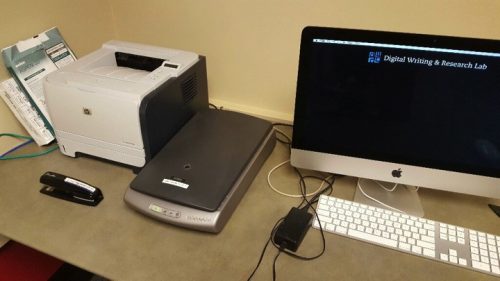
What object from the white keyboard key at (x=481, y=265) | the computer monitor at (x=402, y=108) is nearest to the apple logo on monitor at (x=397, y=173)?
the computer monitor at (x=402, y=108)

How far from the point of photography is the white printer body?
102 centimetres

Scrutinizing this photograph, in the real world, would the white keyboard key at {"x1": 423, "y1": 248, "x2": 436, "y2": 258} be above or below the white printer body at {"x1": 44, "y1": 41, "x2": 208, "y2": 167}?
below

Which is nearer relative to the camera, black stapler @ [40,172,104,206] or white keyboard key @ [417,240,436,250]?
white keyboard key @ [417,240,436,250]

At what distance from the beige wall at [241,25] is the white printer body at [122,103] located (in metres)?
0.21

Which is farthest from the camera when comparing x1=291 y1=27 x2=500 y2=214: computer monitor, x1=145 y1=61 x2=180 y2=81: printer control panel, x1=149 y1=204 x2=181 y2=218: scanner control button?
x1=145 y1=61 x2=180 y2=81: printer control panel

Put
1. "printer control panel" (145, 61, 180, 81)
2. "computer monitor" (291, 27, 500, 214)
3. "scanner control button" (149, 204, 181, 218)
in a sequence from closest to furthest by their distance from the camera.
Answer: "computer monitor" (291, 27, 500, 214) < "scanner control button" (149, 204, 181, 218) < "printer control panel" (145, 61, 180, 81)

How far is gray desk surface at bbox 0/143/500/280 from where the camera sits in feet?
2.78

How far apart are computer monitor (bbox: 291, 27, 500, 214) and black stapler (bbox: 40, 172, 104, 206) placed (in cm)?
58

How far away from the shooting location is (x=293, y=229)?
916 millimetres

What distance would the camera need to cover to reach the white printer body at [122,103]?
1.02 metres

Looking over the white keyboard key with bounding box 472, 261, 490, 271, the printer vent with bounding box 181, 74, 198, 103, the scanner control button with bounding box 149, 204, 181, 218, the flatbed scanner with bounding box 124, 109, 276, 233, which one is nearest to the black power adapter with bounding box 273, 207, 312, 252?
the flatbed scanner with bounding box 124, 109, 276, 233

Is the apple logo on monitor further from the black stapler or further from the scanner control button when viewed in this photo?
the black stapler

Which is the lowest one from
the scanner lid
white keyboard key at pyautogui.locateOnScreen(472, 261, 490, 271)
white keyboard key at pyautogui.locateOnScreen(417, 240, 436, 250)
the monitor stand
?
white keyboard key at pyautogui.locateOnScreen(472, 261, 490, 271)

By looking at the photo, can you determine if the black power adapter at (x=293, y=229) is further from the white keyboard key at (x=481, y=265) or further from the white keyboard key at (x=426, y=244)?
the white keyboard key at (x=481, y=265)
